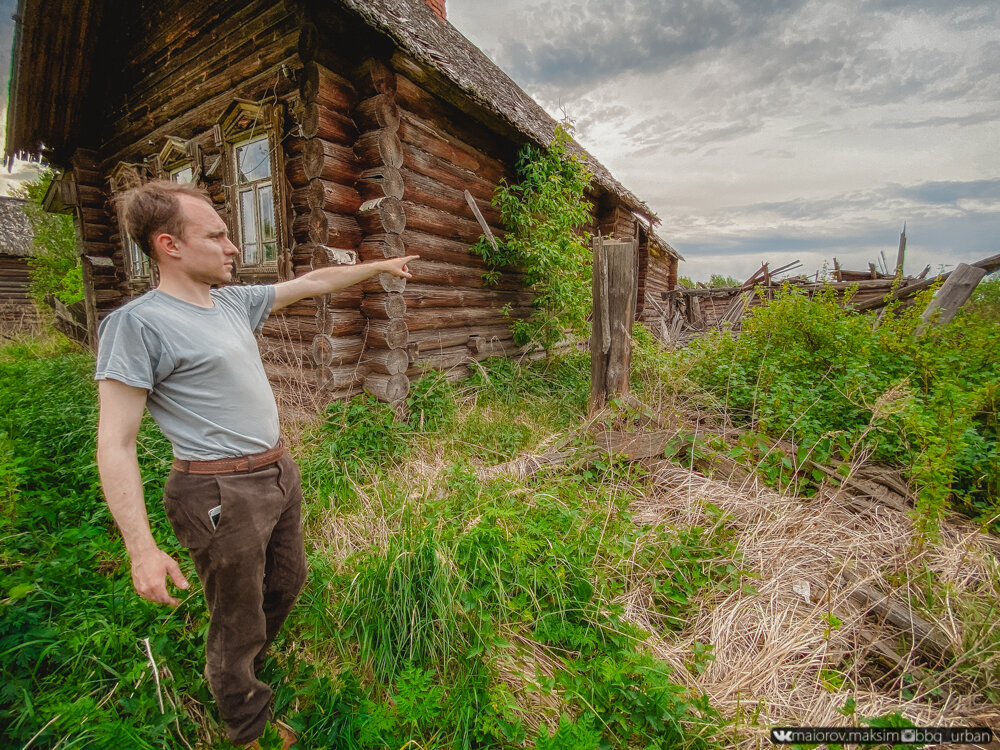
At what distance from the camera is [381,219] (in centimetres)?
421

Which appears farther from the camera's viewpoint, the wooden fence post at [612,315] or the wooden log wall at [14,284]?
the wooden log wall at [14,284]

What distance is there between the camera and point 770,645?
2.12 meters

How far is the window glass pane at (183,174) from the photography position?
5.41 meters

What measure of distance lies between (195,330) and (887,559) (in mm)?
3776

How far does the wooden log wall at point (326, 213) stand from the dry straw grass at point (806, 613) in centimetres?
311

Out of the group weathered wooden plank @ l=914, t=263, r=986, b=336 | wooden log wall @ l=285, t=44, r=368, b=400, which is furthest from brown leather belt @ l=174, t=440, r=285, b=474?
weathered wooden plank @ l=914, t=263, r=986, b=336

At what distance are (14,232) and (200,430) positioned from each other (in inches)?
923

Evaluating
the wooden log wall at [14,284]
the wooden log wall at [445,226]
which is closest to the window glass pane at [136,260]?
the wooden log wall at [445,226]

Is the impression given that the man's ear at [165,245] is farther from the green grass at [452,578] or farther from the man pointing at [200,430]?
the green grass at [452,578]

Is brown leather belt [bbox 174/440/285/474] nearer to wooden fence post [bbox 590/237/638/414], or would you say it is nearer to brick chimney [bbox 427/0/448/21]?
wooden fence post [bbox 590/237/638/414]

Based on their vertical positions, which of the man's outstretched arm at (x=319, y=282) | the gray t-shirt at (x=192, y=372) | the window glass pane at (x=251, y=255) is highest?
the window glass pane at (x=251, y=255)

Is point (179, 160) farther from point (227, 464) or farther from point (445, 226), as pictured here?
point (227, 464)

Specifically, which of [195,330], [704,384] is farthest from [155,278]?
[704,384]

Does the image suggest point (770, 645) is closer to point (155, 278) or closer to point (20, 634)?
point (20, 634)
